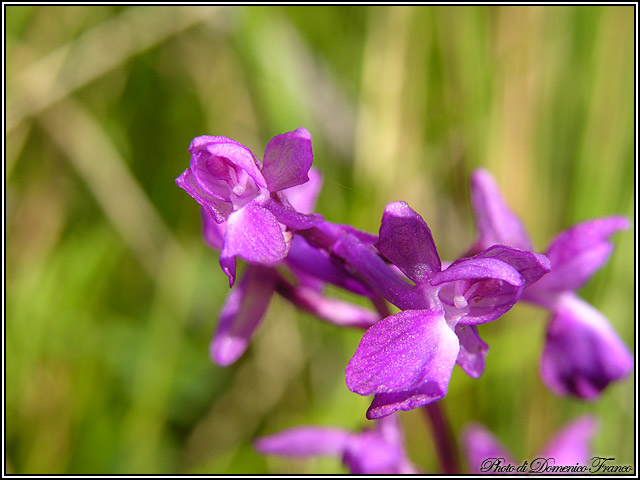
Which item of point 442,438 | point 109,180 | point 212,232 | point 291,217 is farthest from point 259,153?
point 291,217

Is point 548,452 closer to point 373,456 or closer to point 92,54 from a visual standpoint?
point 373,456

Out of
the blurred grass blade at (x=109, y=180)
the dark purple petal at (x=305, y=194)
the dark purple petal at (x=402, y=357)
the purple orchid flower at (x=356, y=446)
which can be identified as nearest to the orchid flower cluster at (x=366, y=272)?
the dark purple petal at (x=402, y=357)

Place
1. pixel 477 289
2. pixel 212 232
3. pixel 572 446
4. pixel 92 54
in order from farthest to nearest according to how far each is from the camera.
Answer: pixel 92 54, pixel 572 446, pixel 212 232, pixel 477 289

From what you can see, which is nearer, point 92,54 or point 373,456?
point 373,456

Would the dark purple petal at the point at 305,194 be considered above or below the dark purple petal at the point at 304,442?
above

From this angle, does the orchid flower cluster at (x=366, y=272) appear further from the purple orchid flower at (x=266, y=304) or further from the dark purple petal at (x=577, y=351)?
the dark purple petal at (x=577, y=351)

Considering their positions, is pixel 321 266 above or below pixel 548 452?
above

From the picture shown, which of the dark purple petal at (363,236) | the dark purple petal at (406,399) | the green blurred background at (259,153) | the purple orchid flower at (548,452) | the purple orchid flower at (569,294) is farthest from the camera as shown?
the green blurred background at (259,153)

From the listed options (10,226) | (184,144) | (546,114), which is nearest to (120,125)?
(184,144)
